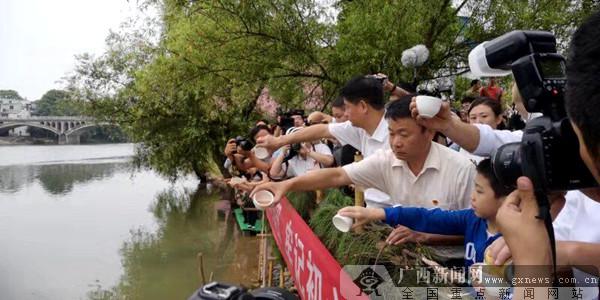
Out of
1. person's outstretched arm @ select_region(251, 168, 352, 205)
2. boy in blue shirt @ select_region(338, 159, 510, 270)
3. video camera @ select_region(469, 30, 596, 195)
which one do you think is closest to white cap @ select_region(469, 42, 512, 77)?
video camera @ select_region(469, 30, 596, 195)

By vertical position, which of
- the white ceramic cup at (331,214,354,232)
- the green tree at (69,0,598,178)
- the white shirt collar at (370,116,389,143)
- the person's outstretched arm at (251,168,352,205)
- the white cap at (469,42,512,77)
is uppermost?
the green tree at (69,0,598,178)

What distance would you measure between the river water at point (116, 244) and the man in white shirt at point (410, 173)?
560cm

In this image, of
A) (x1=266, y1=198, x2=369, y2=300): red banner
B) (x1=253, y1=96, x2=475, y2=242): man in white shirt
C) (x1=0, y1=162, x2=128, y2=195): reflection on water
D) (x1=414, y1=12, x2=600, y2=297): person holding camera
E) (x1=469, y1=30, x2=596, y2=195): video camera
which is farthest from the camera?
(x1=0, y1=162, x2=128, y2=195): reflection on water

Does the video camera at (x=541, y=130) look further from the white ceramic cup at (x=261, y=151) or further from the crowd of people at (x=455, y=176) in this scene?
the white ceramic cup at (x=261, y=151)

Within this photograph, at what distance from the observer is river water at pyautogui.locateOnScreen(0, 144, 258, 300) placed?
824 centimetres

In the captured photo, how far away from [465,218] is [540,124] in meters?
1.05

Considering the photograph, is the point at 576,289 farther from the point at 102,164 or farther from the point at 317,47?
the point at 102,164

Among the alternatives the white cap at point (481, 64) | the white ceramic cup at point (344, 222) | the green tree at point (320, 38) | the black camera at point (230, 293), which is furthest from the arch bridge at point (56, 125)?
the black camera at point (230, 293)

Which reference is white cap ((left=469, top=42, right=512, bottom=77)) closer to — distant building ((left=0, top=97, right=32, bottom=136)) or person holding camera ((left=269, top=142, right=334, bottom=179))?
person holding camera ((left=269, top=142, right=334, bottom=179))

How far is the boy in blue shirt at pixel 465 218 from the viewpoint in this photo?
5.78 ft

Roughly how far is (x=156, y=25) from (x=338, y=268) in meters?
11.3

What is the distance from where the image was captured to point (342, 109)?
12.1 ft

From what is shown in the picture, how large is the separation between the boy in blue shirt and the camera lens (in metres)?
0.62

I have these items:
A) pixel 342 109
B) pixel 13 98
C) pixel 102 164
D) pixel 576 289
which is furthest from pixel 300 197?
pixel 13 98
